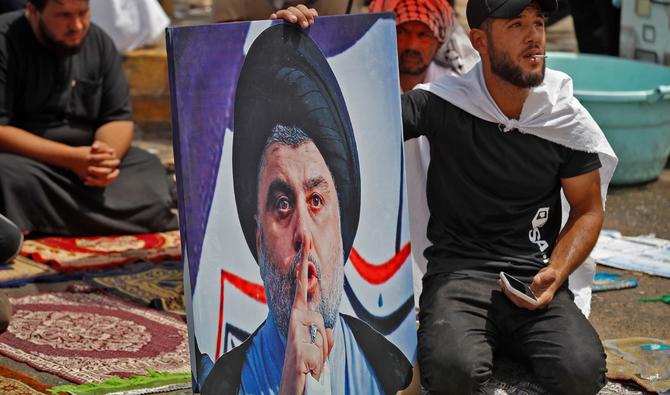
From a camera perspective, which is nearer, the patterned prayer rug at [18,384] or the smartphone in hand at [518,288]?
the smartphone in hand at [518,288]

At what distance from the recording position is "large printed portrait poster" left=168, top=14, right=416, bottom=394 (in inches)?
129

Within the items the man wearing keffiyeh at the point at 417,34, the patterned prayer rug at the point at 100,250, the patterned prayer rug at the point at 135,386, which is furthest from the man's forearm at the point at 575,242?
the patterned prayer rug at the point at 100,250

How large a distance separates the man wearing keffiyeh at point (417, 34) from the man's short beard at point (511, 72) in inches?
35.3

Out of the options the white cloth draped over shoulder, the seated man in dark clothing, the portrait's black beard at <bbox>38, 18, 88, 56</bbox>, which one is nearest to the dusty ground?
the white cloth draped over shoulder

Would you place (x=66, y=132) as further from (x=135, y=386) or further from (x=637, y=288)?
(x=637, y=288)

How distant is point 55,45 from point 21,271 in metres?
1.17

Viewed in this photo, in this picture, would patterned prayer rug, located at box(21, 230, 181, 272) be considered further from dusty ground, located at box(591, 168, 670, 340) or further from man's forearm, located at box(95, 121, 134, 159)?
dusty ground, located at box(591, 168, 670, 340)

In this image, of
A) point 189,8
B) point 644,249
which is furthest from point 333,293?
point 189,8

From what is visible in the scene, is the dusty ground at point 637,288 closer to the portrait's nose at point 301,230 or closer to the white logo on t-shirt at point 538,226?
the white logo on t-shirt at point 538,226

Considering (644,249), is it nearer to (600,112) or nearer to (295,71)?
(600,112)

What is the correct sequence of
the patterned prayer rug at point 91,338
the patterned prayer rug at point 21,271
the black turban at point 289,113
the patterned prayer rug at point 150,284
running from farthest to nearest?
the patterned prayer rug at point 21,271 → the patterned prayer rug at point 150,284 → the patterned prayer rug at point 91,338 → the black turban at point 289,113

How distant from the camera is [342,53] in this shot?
Result: 360 centimetres

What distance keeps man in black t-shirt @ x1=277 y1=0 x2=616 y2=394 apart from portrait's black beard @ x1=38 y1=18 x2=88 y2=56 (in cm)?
243

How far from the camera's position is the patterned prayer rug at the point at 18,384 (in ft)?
12.6
